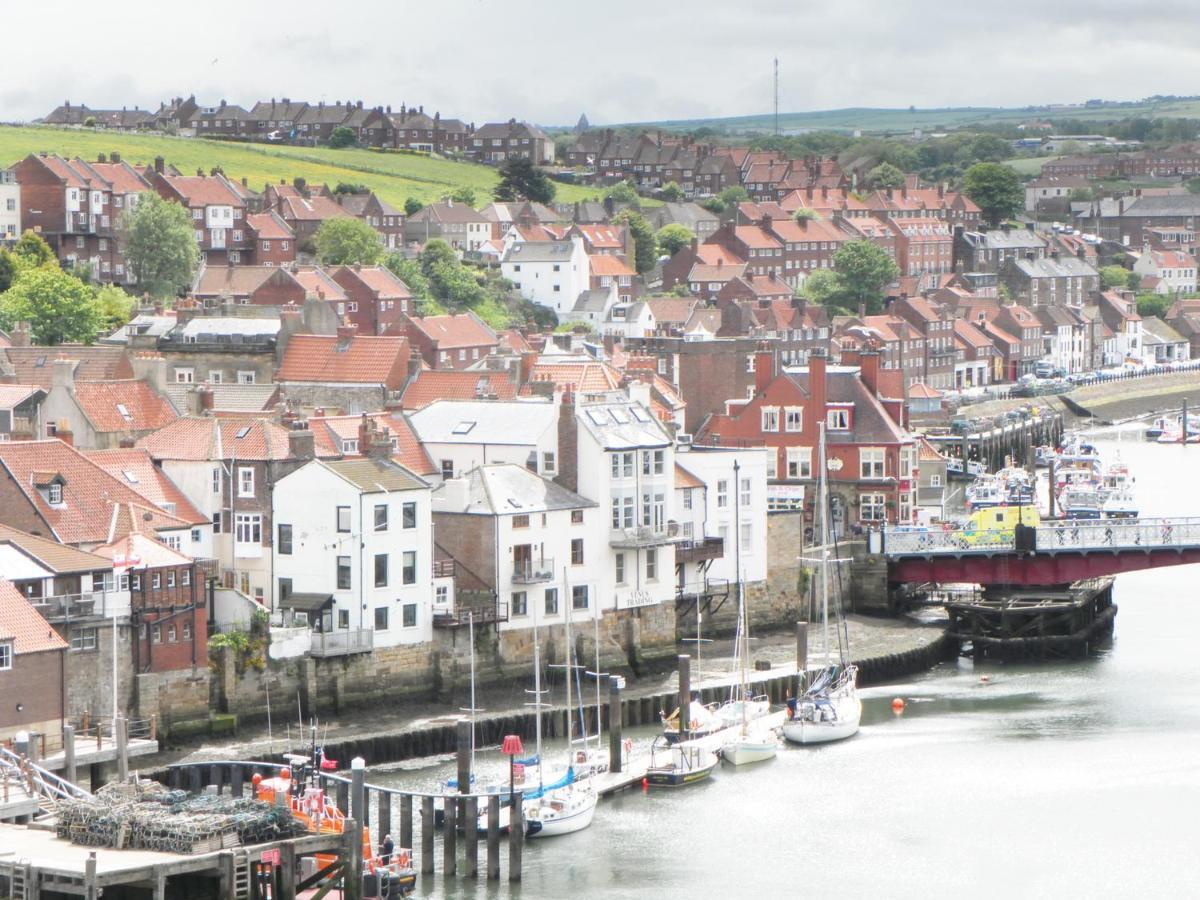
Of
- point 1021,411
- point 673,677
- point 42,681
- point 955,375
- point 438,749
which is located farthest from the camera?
point 955,375

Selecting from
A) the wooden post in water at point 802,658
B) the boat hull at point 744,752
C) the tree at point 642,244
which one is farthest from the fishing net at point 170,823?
the tree at point 642,244

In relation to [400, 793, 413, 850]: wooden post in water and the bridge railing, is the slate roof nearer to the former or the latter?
the bridge railing

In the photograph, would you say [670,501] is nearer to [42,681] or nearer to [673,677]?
[673,677]

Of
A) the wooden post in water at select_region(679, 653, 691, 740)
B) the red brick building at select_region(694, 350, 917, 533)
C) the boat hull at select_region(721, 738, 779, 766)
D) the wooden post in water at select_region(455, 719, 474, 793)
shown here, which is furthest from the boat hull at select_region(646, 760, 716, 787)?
the red brick building at select_region(694, 350, 917, 533)

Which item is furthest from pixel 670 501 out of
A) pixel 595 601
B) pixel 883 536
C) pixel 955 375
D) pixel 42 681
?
pixel 955 375

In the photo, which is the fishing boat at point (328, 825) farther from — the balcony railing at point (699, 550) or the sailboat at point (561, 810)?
the balcony railing at point (699, 550)

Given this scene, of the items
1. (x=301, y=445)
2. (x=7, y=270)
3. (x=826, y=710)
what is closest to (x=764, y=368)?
(x=826, y=710)

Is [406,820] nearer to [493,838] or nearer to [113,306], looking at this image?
[493,838]
